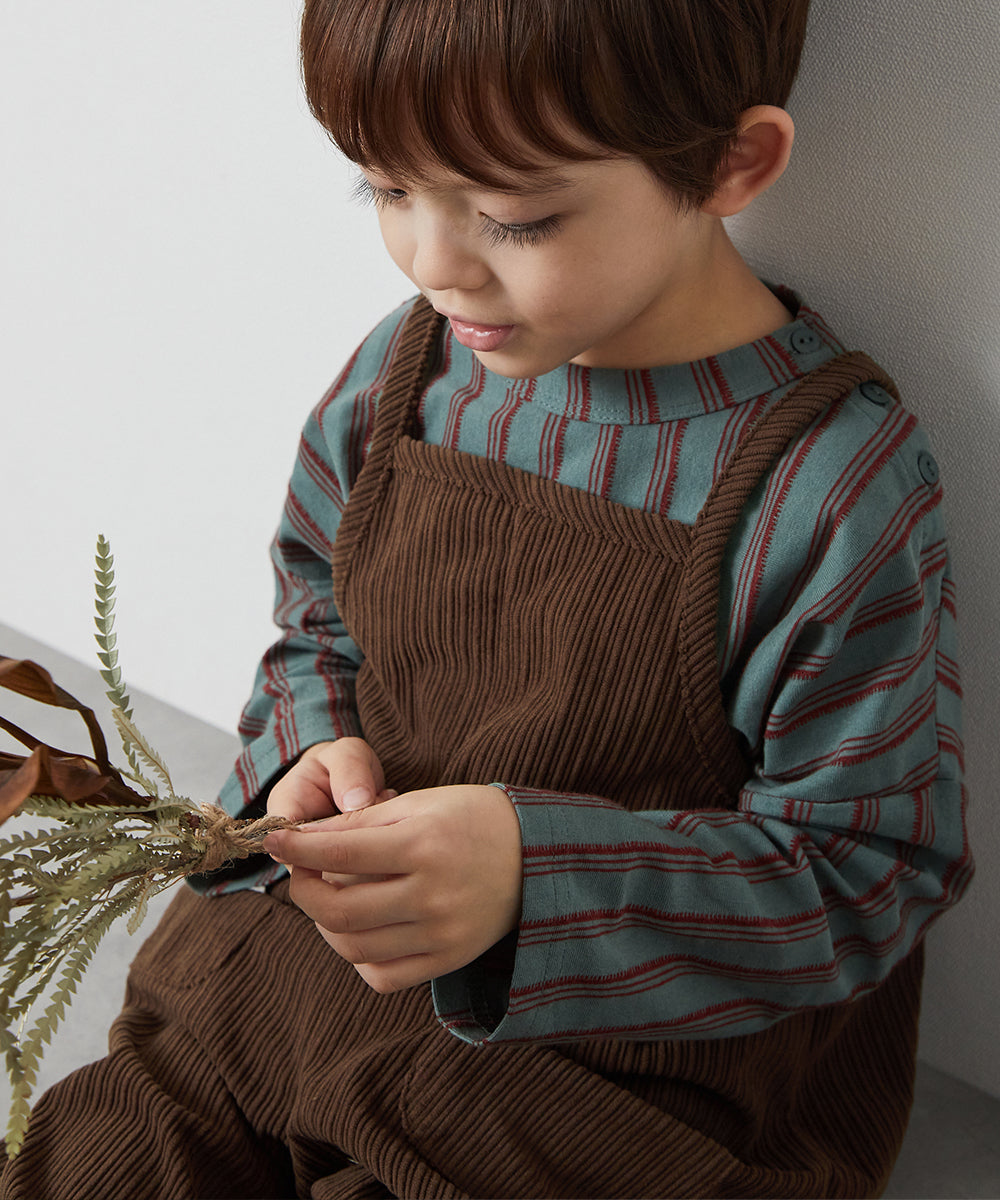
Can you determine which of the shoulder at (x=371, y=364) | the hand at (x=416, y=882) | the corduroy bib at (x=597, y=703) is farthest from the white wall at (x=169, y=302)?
the hand at (x=416, y=882)

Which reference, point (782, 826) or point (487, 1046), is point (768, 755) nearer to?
point (782, 826)

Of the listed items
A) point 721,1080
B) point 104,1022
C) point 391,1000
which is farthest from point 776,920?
point 104,1022

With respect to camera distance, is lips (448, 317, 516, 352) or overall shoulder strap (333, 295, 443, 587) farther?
overall shoulder strap (333, 295, 443, 587)

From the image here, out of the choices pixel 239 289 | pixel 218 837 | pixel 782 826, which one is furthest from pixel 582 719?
pixel 239 289

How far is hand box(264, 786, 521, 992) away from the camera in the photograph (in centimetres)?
54

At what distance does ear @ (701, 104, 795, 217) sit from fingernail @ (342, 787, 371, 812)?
13.9 inches

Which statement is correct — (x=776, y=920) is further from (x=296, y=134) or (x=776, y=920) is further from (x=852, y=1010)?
(x=296, y=134)

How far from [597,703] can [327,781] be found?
171mm

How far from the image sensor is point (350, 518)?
766 mm

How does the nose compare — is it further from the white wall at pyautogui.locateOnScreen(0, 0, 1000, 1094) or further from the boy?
the white wall at pyautogui.locateOnScreen(0, 0, 1000, 1094)

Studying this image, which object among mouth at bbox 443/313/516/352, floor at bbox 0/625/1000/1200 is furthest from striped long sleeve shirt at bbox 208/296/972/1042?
floor at bbox 0/625/1000/1200

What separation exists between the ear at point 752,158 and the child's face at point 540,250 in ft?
0.05

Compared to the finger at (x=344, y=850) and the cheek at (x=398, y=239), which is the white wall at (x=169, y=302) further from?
the finger at (x=344, y=850)

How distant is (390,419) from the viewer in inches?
29.7
